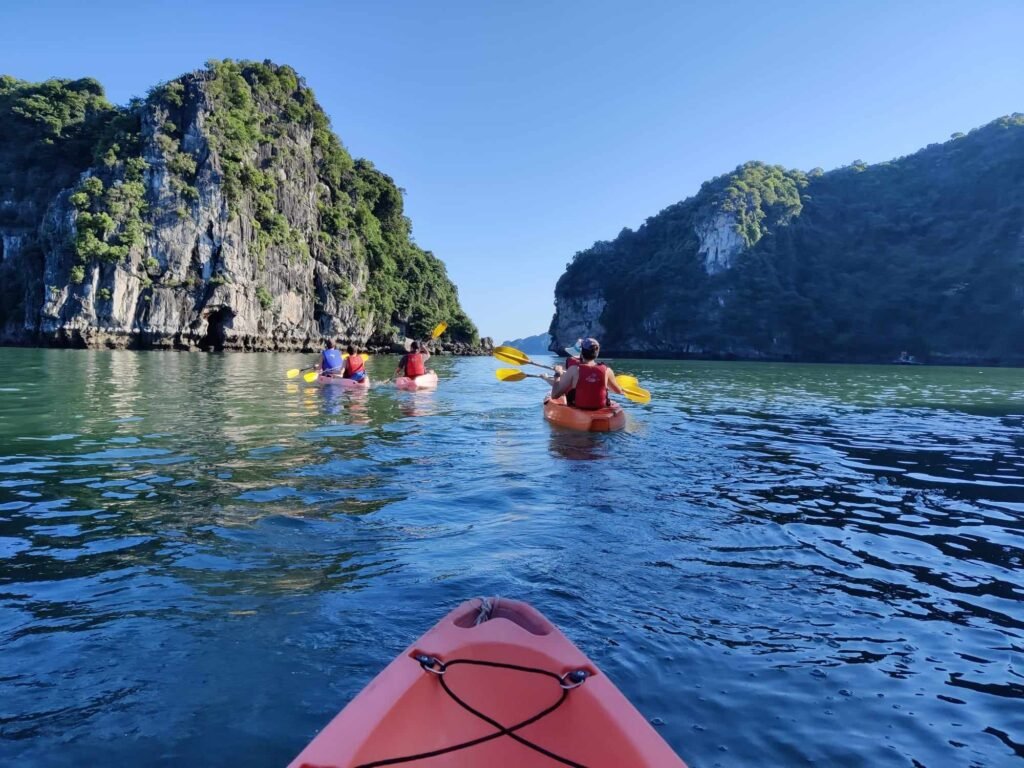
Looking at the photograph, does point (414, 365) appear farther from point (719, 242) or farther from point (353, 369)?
point (719, 242)

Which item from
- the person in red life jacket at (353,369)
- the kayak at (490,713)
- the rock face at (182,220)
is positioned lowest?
the kayak at (490,713)

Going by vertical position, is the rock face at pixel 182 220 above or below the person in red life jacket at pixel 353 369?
above

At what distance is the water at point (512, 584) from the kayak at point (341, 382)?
6852 millimetres

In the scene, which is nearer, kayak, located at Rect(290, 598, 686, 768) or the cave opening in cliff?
kayak, located at Rect(290, 598, 686, 768)

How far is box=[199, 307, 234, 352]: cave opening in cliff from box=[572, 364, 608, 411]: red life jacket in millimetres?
45633

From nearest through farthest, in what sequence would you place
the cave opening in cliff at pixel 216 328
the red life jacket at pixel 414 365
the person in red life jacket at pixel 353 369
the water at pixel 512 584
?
the water at pixel 512 584 → the person in red life jacket at pixel 353 369 → the red life jacket at pixel 414 365 → the cave opening in cliff at pixel 216 328

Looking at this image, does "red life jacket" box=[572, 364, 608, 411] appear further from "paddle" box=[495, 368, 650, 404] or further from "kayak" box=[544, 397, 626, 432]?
"paddle" box=[495, 368, 650, 404]

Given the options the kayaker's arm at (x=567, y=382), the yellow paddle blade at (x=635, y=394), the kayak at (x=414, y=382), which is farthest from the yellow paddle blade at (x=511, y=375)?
the kayak at (x=414, y=382)

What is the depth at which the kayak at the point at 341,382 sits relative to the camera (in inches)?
607

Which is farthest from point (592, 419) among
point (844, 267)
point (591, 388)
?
point (844, 267)

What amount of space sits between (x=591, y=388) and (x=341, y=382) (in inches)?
322

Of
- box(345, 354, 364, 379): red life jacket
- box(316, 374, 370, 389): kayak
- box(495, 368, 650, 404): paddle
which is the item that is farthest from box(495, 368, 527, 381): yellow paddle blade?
box(345, 354, 364, 379): red life jacket

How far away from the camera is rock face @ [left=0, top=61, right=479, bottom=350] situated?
43.8 meters

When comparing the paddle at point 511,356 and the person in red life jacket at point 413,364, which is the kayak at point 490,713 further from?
the person in red life jacket at point 413,364
